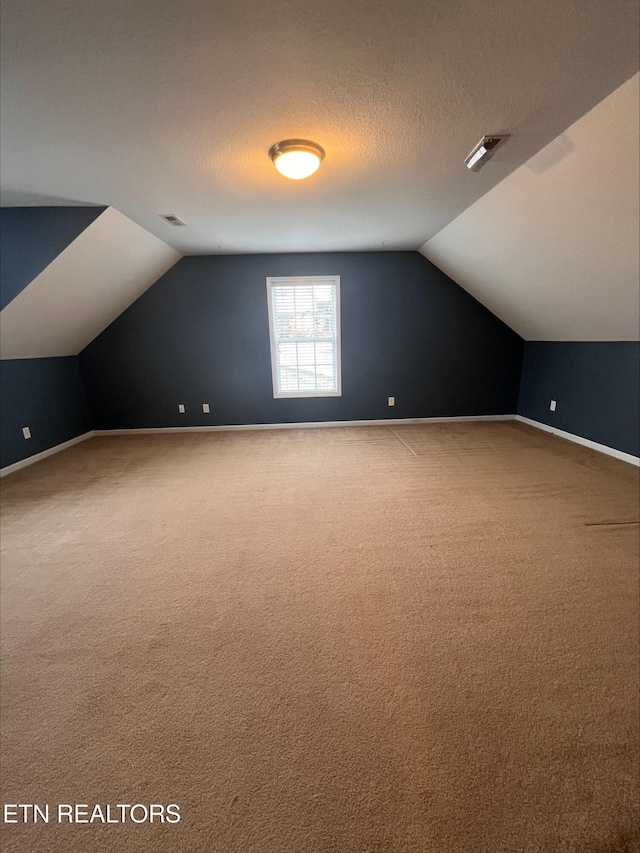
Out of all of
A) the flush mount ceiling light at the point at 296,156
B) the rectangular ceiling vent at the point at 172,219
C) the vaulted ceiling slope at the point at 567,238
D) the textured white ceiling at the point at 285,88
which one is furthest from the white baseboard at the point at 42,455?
the vaulted ceiling slope at the point at 567,238

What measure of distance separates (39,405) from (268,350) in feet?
9.09

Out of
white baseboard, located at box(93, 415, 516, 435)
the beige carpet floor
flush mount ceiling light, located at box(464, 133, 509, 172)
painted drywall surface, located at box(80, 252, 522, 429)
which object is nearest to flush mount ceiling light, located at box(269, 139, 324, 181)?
flush mount ceiling light, located at box(464, 133, 509, 172)

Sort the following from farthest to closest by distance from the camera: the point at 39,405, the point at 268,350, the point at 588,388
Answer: the point at 268,350
the point at 39,405
the point at 588,388

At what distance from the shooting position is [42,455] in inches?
151

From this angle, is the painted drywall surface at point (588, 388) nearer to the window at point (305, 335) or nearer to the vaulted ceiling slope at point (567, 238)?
the vaulted ceiling slope at point (567, 238)

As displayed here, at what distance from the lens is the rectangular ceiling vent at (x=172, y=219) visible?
295cm

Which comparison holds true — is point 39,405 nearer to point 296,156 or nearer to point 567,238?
point 296,156

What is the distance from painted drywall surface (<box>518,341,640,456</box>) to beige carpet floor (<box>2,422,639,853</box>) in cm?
107

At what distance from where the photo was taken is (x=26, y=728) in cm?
114

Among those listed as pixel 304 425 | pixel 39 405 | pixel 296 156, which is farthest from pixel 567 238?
pixel 39 405

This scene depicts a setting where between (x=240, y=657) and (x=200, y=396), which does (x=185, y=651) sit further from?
(x=200, y=396)

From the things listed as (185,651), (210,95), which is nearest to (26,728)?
(185,651)

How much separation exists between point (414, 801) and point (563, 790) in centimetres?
43

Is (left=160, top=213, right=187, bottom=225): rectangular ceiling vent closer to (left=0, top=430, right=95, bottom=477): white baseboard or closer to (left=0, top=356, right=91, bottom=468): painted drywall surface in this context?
(left=0, top=356, right=91, bottom=468): painted drywall surface
